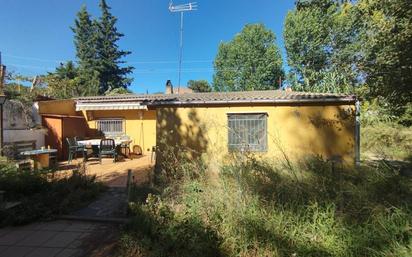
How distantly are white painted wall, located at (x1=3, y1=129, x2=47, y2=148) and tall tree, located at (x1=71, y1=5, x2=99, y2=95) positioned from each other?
72.1ft

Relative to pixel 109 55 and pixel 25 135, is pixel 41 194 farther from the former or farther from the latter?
pixel 109 55

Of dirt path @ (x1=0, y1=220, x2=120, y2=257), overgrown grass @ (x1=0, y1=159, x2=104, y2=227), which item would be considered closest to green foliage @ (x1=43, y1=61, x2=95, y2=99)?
overgrown grass @ (x1=0, y1=159, x2=104, y2=227)

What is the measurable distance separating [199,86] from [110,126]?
32.3 meters

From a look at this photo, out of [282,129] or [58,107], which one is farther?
[58,107]

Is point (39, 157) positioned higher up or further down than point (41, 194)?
higher up

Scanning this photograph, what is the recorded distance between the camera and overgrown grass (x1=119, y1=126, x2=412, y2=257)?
409cm

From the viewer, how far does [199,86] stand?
160 ft

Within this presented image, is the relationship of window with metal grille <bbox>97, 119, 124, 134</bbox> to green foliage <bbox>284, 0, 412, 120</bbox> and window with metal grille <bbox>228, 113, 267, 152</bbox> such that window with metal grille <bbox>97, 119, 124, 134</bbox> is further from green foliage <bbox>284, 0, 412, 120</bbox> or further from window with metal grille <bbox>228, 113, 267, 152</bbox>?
green foliage <bbox>284, 0, 412, 120</bbox>

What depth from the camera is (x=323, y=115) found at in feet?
31.9

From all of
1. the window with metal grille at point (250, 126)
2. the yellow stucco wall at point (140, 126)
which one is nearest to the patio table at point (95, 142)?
the yellow stucco wall at point (140, 126)

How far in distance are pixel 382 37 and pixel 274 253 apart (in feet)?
23.9

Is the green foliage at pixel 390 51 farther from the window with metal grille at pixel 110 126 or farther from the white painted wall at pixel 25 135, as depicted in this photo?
the white painted wall at pixel 25 135

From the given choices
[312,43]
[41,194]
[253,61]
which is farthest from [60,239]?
[253,61]

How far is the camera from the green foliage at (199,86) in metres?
47.9
